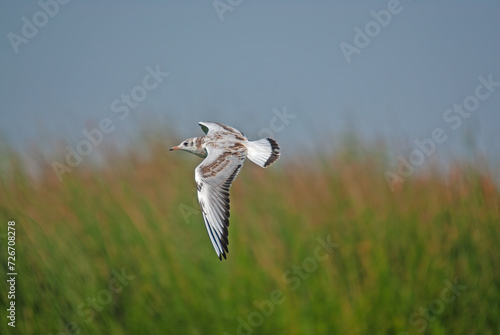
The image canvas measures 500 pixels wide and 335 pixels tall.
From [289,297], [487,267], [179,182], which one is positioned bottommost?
[487,267]

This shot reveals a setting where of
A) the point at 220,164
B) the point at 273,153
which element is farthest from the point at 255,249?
the point at 220,164

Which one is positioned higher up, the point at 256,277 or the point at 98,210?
the point at 98,210

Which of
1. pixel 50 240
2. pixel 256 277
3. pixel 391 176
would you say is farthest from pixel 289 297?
pixel 50 240

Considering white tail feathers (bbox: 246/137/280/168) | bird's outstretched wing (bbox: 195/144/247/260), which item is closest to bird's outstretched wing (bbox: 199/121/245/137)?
white tail feathers (bbox: 246/137/280/168)

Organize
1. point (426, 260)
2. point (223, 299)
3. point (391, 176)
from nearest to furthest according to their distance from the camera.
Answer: point (223, 299) → point (426, 260) → point (391, 176)

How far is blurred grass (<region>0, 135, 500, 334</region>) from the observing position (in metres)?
5.03

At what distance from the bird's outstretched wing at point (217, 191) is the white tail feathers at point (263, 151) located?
190 millimetres

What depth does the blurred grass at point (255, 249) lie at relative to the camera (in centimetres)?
503

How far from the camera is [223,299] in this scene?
4.96m

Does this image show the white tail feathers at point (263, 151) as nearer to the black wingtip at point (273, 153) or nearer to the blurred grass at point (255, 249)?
the black wingtip at point (273, 153)

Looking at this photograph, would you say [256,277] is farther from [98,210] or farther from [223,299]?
[98,210]

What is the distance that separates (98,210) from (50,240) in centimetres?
37

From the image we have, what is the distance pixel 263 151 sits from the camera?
477cm

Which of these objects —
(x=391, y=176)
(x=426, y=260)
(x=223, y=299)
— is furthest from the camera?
(x=391, y=176)
